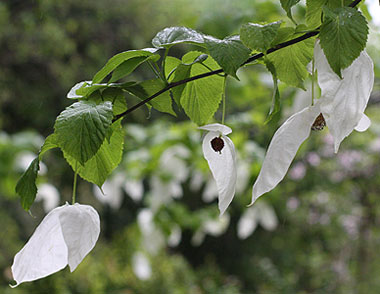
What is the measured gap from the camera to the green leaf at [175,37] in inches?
13.9

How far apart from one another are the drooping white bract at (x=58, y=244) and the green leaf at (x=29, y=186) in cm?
2

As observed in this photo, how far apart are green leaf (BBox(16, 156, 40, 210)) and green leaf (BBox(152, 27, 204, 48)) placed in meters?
0.13

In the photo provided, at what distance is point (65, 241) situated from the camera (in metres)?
0.33

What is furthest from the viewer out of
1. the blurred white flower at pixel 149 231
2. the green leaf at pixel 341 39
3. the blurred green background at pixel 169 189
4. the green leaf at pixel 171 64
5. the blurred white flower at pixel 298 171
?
the blurred white flower at pixel 298 171

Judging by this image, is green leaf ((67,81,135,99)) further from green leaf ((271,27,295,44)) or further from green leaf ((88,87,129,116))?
green leaf ((271,27,295,44))

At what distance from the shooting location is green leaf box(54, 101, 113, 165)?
1.02 ft

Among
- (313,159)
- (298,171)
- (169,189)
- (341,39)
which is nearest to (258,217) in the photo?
(169,189)

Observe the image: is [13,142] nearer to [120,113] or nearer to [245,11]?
[245,11]

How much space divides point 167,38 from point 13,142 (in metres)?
1.59

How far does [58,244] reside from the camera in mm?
339

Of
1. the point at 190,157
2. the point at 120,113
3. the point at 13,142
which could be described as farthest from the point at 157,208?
the point at 120,113

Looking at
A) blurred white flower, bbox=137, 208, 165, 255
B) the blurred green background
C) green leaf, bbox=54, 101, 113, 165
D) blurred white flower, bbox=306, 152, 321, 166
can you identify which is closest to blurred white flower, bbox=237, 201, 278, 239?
the blurred green background

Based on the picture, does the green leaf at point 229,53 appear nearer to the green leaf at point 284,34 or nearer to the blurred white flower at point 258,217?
the green leaf at point 284,34

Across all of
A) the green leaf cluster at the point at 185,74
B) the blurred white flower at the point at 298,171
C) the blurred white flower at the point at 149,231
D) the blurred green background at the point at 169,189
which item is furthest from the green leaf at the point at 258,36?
the blurred white flower at the point at 298,171
